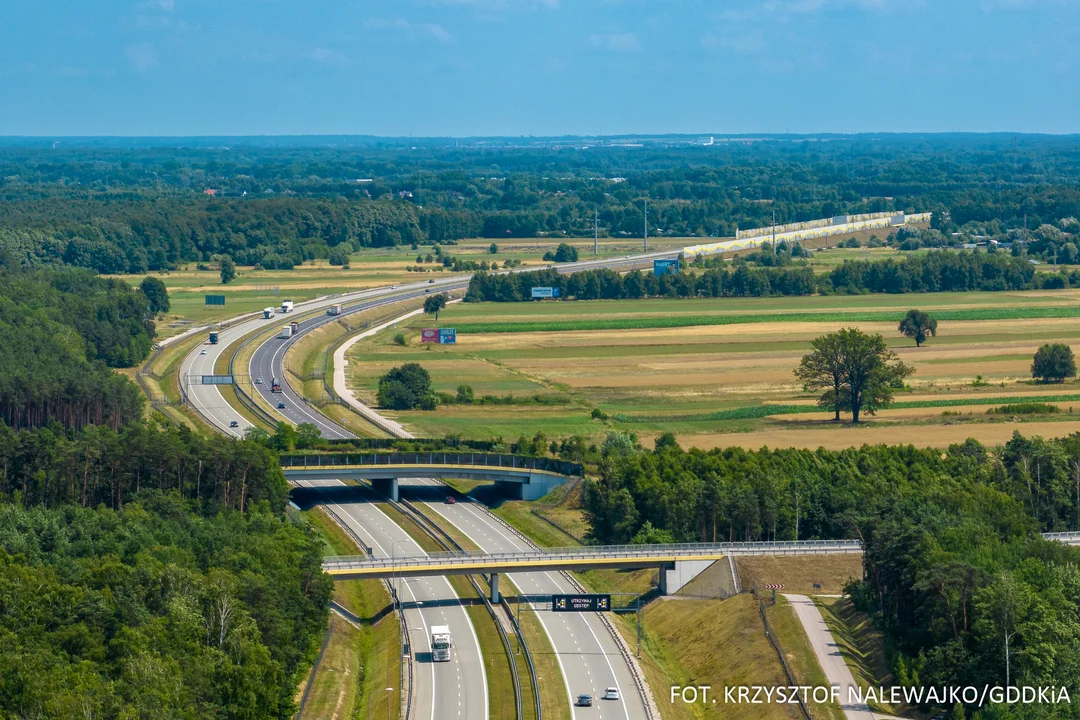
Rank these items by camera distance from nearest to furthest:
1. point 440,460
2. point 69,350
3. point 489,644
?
point 489,644 < point 440,460 < point 69,350

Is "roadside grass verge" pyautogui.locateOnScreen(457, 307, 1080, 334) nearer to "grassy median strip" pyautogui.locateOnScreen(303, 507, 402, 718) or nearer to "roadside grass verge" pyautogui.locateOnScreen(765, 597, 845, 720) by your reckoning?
"grassy median strip" pyautogui.locateOnScreen(303, 507, 402, 718)

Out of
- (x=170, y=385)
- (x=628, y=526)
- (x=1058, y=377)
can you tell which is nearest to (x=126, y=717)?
(x=628, y=526)

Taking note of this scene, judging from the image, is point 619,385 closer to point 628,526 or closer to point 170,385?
point 170,385

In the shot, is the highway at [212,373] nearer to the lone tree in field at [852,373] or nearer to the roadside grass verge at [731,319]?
the roadside grass verge at [731,319]

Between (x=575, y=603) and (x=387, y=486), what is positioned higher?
(x=575, y=603)

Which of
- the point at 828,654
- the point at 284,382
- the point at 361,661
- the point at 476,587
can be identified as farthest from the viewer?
the point at 284,382

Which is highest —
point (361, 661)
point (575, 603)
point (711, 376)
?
point (575, 603)

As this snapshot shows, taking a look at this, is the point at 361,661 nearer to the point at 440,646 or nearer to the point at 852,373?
the point at 440,646

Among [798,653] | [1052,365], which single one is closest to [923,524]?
[798,653]

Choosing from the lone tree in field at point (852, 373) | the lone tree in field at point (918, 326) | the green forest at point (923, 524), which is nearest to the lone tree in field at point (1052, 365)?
the lone tree in field at point (852, 373)
